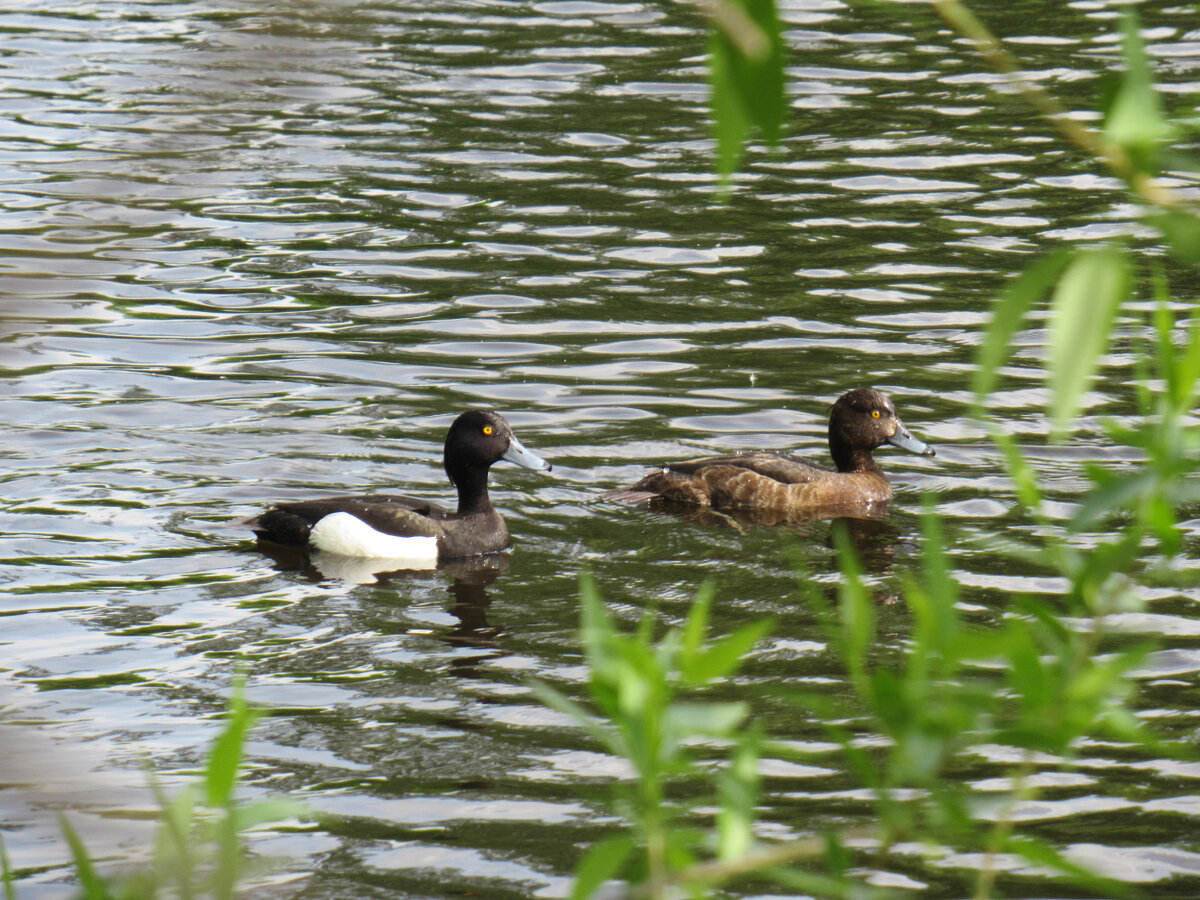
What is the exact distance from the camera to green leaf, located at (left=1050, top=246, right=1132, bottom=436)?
1.38 metres

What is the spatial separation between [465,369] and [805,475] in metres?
2.89

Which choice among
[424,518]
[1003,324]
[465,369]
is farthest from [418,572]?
[1003,324]

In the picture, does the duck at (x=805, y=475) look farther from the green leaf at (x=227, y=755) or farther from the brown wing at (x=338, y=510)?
the green leaf at (x=227, y=755)

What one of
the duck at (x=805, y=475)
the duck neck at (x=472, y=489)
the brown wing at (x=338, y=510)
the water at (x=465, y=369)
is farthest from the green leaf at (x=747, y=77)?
the duck neck at (x=472, y=489)

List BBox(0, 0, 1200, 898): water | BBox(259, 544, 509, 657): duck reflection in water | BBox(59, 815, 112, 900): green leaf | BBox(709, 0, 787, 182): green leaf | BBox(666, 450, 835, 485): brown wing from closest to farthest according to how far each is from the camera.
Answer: BBox(709, 0, 787, 182): green leaf, BBox(59, 815, 112, 900): green leaf, BBox(0, 0, 1200, 898): water, BBox(259, 544, 509, 657): duck reflection in water, BBox(666, 450, 835, 485): brown wing

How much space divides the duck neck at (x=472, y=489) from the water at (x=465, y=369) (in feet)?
1.11

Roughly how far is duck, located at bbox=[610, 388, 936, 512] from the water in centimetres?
27

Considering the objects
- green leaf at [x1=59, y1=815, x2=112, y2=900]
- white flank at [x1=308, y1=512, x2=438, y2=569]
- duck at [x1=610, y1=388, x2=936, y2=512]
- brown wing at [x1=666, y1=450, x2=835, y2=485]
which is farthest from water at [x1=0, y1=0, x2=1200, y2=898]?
brown wing at [x1=666, y1=450, x2=835, y2=485]

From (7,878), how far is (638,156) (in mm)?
15113

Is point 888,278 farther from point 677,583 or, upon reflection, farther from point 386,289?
point 677,583

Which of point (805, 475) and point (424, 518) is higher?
point (424, 518)

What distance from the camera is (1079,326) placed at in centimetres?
139

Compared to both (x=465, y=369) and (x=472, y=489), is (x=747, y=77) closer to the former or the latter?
(x=472, y=489)

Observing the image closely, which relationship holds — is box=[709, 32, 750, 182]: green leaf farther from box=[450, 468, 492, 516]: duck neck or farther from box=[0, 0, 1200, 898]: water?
box=[450, 468, 492, 516]: duck neck
